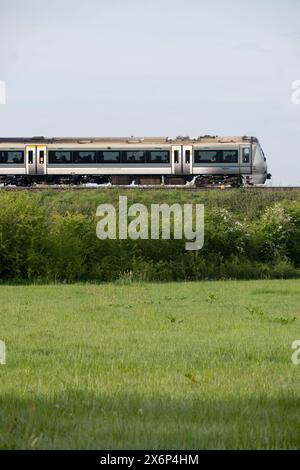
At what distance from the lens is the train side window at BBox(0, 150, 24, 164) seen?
47.0m

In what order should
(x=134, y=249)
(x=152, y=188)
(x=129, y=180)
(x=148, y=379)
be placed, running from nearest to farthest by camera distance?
(x=148, y=379)
(x=134, y=249)
(x=152, y=188)
(x=129, y=180)

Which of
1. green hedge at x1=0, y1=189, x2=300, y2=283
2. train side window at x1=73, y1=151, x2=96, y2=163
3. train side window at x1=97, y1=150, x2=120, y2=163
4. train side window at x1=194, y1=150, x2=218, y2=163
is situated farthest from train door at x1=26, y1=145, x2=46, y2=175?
train side window at x1=194, y1=150, x2=218, y2=163

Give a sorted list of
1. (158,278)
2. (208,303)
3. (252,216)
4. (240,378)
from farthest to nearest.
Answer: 1. (252,216)
2. (158,278)
3. (208,303)
4. (240,378)

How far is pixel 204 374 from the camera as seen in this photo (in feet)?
35.8

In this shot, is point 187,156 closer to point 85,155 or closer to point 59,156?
point 85,155

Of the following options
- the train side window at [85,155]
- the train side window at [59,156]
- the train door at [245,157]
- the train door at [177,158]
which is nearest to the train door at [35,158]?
the train side window at [59,156]

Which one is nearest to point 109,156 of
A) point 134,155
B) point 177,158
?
point 134,155

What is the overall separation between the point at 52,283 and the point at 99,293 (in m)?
5.91

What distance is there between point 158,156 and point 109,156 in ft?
8.73

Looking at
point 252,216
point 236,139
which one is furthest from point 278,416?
point 236,139

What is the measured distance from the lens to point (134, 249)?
3716 cm

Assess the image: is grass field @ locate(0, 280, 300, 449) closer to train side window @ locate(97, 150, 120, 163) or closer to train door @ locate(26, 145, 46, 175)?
train side window @ locate(97, 150, 120, 163)

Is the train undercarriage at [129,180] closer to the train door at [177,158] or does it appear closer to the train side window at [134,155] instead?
the train door at [177,158]
